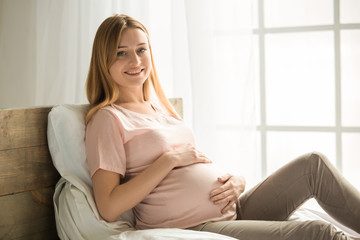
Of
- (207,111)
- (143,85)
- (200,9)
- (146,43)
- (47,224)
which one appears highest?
(200,9)

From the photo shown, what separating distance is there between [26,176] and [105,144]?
30 cm

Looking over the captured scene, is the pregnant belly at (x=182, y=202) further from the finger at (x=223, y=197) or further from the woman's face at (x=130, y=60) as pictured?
the woman's face at (x=130, y=60)

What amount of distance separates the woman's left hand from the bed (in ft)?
1.03

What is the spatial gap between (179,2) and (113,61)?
1.14 metres

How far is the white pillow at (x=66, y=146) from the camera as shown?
5.22ft

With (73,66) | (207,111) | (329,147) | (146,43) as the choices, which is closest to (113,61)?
(146,43)

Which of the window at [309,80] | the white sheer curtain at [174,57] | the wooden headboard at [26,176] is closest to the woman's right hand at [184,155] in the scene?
→ the wooden headboard at [26,176]

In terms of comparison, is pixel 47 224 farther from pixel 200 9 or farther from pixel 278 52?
pixel 278 52

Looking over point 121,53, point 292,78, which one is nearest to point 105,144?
point 121,53

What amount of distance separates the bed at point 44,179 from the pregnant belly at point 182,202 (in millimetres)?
103

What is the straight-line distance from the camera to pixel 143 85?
1896 mm

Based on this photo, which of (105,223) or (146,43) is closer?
(105,223)

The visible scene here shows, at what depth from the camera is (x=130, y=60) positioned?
169cm

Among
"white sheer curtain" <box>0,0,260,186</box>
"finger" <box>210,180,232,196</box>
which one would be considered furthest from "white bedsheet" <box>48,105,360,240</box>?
"white sheer curtain" <box>0,0,260,186</box>
